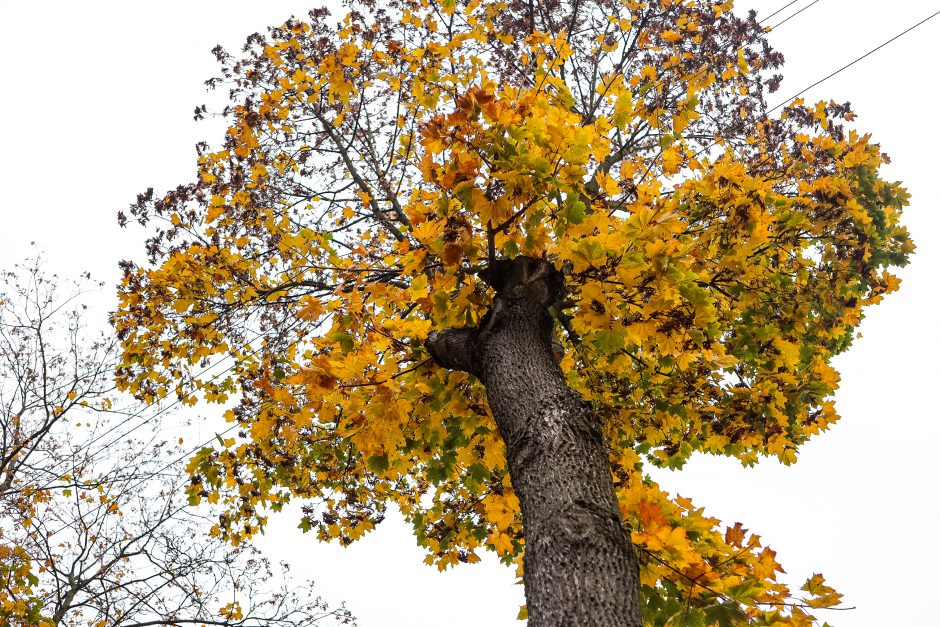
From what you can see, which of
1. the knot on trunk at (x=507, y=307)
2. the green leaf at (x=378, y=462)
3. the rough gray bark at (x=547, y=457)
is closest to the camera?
the rough gray bark at (x=547, y=457)

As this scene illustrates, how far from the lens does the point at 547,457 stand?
2432 millimetres

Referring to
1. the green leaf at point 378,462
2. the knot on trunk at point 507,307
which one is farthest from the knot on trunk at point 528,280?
the green leaf at point 378,462

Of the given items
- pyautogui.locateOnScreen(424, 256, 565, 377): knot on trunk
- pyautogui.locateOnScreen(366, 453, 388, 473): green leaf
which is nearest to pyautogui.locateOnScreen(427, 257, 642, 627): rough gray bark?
pyautogui.locateOnScreen(424, 256, 565, 377): knot on trunk

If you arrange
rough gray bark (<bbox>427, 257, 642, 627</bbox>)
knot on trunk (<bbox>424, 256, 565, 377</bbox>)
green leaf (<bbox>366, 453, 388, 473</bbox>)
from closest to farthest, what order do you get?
1. rough gray bark (<bbox>427, 257, 642, 627</bbox>)
2. green leaf (<bbox>366, 453, 388, 473</bbox>)
3. knot on trunk (<bbox>424, 256, 565, 377</bbox>)

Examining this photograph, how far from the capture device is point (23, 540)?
8.73 metres

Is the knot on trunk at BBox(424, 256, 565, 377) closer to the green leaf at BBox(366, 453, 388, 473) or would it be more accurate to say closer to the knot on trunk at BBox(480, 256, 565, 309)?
the knot on trunk at BBox(480, 256, 565, 309)

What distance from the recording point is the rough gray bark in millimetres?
2004

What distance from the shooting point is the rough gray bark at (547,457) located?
2004 mm

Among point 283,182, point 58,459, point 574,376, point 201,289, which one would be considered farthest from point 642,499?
point 58,459

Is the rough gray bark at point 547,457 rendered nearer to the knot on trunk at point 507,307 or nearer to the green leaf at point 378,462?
the knot on trunk at point 507,307

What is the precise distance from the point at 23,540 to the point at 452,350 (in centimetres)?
938

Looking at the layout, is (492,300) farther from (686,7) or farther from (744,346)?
(686,7)

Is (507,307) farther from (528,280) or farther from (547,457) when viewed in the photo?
(547,457)

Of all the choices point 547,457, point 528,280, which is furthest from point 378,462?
point 528,280
